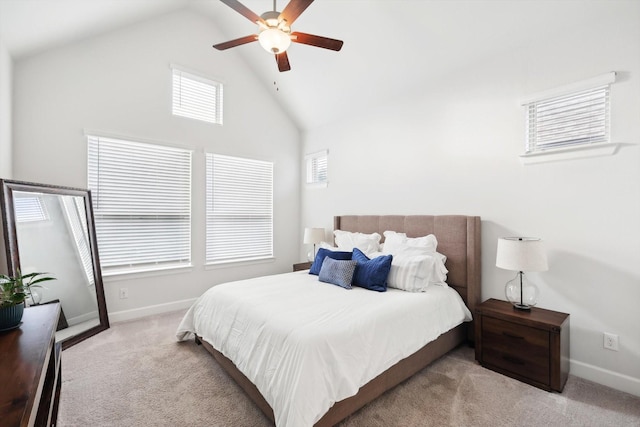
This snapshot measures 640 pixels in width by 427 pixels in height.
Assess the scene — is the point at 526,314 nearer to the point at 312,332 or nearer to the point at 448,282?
the point at 448,282

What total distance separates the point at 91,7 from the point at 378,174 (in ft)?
12.0

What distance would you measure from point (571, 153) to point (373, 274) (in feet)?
6.47

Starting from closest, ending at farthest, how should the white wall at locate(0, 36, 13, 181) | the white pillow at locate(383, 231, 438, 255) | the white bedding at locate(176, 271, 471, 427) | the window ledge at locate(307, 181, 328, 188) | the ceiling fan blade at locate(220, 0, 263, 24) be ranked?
the white bedding at locate(176, 271, 471, 427) < the ceiling fan blade at locate(220, 0, 263, 24) < the white wall at locate(0, 36, 13, 181) < the white pillow at locate(383, 231, 438, 255) < the window ledge at locate(307, 181, 328, 188)

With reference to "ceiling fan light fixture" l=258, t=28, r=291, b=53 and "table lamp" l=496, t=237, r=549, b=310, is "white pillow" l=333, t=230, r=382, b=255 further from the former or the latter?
"ceiling fan light fixture" l=258, t=28, r=291, b=53

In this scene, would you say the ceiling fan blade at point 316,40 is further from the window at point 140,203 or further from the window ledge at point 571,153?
the window at point 140,203

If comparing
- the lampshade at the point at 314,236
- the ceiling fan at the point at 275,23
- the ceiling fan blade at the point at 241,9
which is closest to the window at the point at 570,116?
the ceiling fan at the point at 275,23

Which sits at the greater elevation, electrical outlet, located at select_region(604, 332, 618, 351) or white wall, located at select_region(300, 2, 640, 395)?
white wall, located at select_region(300, 2, 640, 395)

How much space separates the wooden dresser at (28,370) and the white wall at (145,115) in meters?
2.19

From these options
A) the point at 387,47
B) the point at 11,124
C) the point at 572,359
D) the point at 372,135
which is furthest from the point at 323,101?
the point at 572,359

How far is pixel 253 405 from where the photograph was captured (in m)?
2.01

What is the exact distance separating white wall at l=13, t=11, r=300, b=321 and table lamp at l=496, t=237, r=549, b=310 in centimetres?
351

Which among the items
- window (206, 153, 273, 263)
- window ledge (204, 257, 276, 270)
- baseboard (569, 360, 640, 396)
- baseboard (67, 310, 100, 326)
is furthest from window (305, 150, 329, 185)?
baseboard (569, 360, 640, 396)

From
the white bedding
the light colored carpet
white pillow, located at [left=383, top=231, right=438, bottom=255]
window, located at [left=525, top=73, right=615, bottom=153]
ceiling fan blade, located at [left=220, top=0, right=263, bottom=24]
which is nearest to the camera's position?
the white bedding

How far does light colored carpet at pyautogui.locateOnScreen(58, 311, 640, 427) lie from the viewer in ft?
6.08
